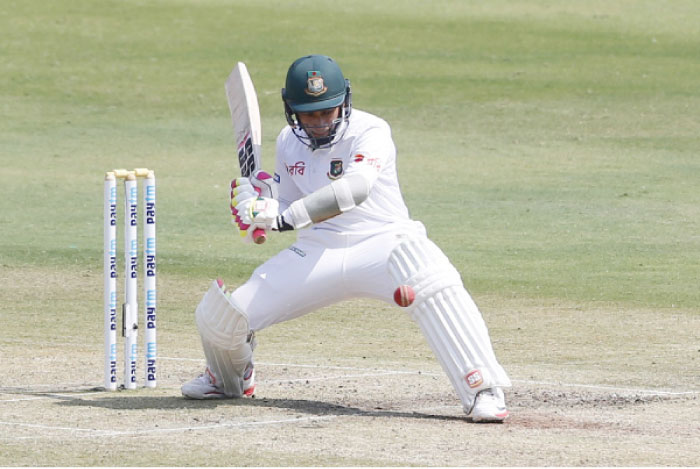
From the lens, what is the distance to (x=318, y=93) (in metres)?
6.79

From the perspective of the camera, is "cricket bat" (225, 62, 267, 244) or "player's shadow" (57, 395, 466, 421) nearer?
"player's shadow" (57, 395, 466, 421)

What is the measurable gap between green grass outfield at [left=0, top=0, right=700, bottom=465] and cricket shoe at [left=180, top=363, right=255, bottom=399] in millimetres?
890

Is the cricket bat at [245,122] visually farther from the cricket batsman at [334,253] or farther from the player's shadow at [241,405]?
the player's shadow at [241,405]

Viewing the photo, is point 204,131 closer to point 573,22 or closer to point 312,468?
point 573,22

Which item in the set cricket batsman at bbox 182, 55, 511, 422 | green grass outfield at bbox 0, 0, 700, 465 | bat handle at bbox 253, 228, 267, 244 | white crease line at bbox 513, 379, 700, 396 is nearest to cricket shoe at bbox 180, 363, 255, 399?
cricket batsman at bbox 182, 55, 511, 422

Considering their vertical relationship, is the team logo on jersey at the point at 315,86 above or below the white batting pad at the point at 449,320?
above

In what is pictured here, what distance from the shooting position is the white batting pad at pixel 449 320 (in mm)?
6598

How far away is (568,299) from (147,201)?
429 cm

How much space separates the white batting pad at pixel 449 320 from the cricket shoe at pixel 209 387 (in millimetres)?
982

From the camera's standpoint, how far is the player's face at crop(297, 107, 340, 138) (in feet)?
22.5

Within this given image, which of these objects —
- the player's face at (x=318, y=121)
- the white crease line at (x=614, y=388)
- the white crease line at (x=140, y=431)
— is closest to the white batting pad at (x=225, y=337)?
the white crease line at (x=140, y=431)

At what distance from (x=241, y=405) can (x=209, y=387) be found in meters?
0.23

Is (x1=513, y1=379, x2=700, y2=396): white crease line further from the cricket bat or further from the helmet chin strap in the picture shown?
the cricket bat

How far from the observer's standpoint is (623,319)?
990 cm
